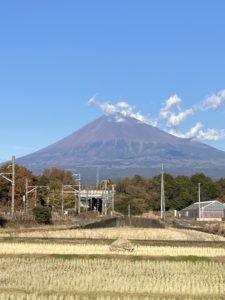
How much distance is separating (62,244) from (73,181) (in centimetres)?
9604

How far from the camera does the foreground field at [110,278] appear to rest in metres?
14.1

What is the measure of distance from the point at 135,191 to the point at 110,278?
101773 millimetres

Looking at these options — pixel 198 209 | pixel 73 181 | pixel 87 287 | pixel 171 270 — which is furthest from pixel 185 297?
pixel 73 181

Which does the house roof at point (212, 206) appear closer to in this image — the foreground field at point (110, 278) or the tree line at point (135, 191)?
the tree line at point (135, 191)


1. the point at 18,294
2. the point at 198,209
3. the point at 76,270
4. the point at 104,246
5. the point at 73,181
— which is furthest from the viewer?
the point at 73,181

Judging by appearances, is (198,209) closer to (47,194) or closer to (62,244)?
(47,194)

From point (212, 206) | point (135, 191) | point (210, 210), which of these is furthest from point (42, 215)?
point (135, 191)

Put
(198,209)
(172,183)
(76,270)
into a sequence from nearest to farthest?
(76,270) → (198,209) → (172,183)

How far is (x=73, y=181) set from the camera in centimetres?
12506

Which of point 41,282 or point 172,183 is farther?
point 172,183

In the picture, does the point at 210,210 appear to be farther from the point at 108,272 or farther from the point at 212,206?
the point at 108,272

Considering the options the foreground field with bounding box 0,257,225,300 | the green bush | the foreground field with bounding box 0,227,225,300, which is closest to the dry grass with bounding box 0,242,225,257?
the foreground field with bounding box 0,227,225,300

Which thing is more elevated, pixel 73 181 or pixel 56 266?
pixel 73 181

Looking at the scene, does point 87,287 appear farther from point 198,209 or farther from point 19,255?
point 198,209
